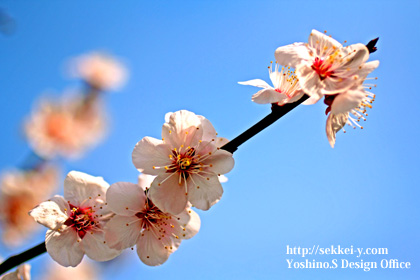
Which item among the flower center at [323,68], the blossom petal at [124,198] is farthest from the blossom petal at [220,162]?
the flower center at [323,68]

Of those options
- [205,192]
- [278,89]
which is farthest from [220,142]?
[278,89]

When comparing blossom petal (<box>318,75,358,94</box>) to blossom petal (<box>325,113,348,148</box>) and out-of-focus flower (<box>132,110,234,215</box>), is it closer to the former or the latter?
blossom petal (<box>325,113,348,148</box>)

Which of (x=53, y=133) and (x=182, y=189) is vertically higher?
(x=53, y=133)

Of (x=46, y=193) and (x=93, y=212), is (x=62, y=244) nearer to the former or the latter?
(x=93, y=212)

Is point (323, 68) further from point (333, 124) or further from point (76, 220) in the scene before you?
point (76, 220)

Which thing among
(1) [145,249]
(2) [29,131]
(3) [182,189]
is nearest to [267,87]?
(3) [182,189]

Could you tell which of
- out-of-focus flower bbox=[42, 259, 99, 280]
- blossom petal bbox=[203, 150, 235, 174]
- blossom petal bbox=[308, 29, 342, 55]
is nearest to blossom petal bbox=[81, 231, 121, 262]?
blossom petal bbox=[203, 150, 235, 174]
